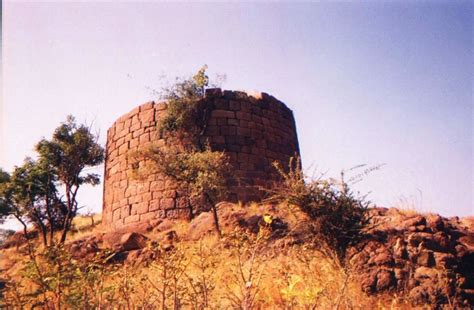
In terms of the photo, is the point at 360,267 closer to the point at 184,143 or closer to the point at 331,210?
the point at 331,210

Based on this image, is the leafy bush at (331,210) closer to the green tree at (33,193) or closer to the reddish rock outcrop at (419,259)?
the reddish rock outcrop at (419,259)

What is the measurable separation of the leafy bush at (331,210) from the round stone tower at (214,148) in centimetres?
386

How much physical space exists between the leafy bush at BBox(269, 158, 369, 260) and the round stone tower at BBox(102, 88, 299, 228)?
12.7 ft

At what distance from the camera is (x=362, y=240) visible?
16.4ft

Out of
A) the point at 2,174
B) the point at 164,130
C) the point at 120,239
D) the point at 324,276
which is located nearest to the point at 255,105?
the point at 164,130

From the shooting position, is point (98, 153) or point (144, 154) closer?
point (144, 154)

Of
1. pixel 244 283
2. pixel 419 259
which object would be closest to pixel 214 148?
pixel 419 259

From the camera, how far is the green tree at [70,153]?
1178cm

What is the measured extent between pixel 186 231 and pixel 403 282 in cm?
Result: 500

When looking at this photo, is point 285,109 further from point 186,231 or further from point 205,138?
point 186,231

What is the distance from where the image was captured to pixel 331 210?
5.27 meters

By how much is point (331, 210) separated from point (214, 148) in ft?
17.7

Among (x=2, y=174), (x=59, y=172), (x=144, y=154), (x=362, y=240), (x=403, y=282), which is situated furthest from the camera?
(x=2, y=174)

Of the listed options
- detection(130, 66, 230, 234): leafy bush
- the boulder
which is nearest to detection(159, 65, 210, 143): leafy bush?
detection(130, 66, 230, 234): leafy bush
